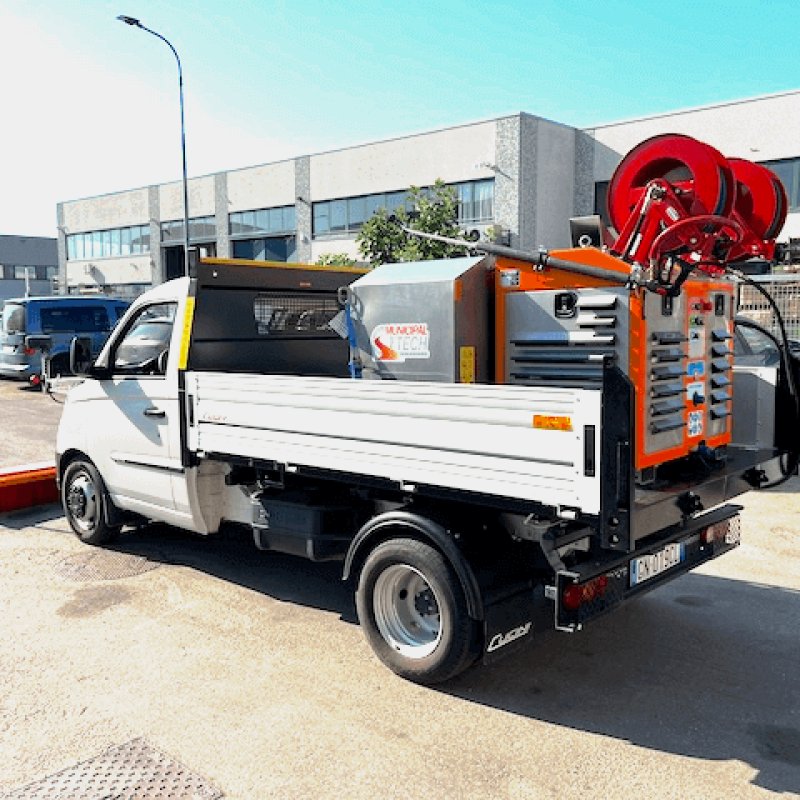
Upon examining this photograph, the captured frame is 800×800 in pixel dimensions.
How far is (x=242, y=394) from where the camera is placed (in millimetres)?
5098

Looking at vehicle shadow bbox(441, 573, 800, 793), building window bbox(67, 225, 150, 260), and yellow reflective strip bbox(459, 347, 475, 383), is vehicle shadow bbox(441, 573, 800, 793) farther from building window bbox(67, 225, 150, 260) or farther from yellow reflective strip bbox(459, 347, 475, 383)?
building window bbox(67, 225, 150, 260)

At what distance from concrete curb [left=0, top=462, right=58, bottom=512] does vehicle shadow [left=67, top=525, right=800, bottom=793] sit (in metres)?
2.85

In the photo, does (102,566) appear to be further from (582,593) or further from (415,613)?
(582,593)

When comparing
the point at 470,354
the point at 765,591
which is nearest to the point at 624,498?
the point at 470,354

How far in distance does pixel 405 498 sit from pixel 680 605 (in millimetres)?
2325

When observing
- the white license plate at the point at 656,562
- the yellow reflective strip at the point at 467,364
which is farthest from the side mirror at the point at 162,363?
the white license plate at the point at 656,562

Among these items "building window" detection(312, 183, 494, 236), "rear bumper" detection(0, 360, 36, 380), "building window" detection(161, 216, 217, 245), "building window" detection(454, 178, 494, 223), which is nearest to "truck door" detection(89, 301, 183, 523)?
"rear bumper" detection(0, 360, 36, 380)

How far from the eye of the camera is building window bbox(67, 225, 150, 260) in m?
45.9

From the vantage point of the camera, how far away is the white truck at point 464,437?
376 cm

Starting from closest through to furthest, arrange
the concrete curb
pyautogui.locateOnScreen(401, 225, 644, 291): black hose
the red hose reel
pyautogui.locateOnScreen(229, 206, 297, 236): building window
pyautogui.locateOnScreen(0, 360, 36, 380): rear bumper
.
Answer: pyautogui.locateOnScreen(401, 225, 644, 291): black hose
the red hose reel
the concrete curb
pyautogui.locateOnScreen(0, 360, 36, 380): rear bumper
pyautogui.locateOnScreen(229, 206, 297, 236): building window

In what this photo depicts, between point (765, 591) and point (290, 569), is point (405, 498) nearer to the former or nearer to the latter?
point (290, 569)

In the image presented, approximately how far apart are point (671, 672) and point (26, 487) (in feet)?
20.7

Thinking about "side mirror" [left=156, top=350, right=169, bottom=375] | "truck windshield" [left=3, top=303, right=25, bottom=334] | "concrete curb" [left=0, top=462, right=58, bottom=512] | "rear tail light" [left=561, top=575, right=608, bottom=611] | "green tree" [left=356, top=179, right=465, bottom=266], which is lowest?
"concrete curb" [left=0, top=462, right=58, bottom=512]

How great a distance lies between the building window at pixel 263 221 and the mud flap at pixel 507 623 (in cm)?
3379
